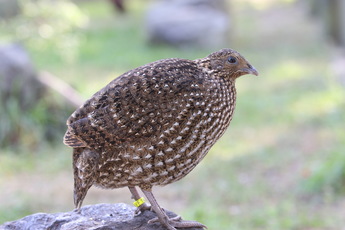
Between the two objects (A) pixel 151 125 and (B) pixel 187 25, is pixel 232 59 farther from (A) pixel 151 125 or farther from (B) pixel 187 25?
(B) pixel 187 25

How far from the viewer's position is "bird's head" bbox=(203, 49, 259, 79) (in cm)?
409

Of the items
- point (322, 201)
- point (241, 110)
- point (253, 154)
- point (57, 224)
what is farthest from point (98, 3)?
point (57, 224)

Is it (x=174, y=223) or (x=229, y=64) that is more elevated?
(x=229, y=64)

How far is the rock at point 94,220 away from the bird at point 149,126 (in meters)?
0.23

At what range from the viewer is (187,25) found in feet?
52.0

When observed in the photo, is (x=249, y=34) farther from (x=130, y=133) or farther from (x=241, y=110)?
(x=130, y=133)

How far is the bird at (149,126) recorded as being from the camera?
12.9 feet

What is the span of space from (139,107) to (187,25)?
1214cm

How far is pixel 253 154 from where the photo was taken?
8930 millimetres

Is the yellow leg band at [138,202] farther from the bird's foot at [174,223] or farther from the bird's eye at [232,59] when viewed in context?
the bird's eye at [232,59]

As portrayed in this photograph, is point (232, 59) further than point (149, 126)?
Yes

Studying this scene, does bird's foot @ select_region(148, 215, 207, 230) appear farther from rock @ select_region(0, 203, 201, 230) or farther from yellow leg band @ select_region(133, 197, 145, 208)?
yellow leg band @ select_region(133, 197, 145, 208)

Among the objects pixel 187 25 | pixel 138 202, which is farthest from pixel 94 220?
pixel 187 25

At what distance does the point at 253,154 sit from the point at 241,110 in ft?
6.83
